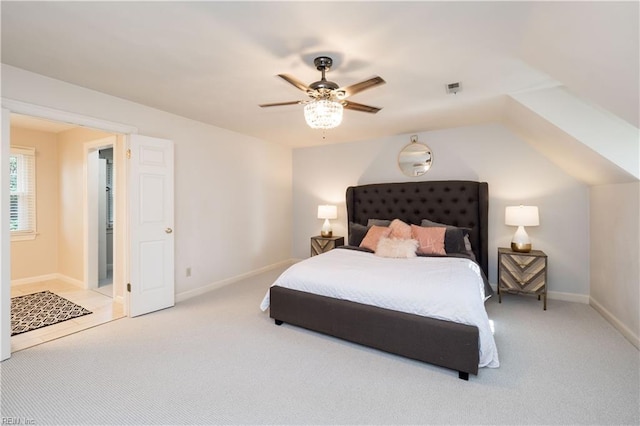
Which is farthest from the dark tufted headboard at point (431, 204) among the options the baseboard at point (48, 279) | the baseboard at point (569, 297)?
the baseboard at point (48, 279)

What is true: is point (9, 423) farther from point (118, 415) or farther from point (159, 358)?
point (159, 358)

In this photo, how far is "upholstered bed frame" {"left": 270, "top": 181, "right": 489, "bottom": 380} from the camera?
6.93ft

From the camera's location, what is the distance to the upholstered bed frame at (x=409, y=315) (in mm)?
2111

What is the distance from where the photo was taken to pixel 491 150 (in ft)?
13.0

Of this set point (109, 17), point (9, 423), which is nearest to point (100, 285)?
point (9, 423)

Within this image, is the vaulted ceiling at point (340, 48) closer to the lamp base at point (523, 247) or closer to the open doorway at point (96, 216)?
the lamp base at point (523, 247)

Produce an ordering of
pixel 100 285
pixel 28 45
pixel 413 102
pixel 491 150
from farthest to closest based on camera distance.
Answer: pixel 100 285 → pixel 491 150 → pixel 413 102 → pixel 28 45

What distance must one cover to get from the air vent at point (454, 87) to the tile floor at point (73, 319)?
418cm

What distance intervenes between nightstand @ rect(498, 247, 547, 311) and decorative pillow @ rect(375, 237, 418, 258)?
1134 mm

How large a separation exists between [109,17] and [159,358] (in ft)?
7.96

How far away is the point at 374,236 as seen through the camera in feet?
12.7

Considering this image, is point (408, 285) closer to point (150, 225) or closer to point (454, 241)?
point (454, 241)

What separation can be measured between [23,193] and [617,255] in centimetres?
767

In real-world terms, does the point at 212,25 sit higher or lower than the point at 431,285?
higher
